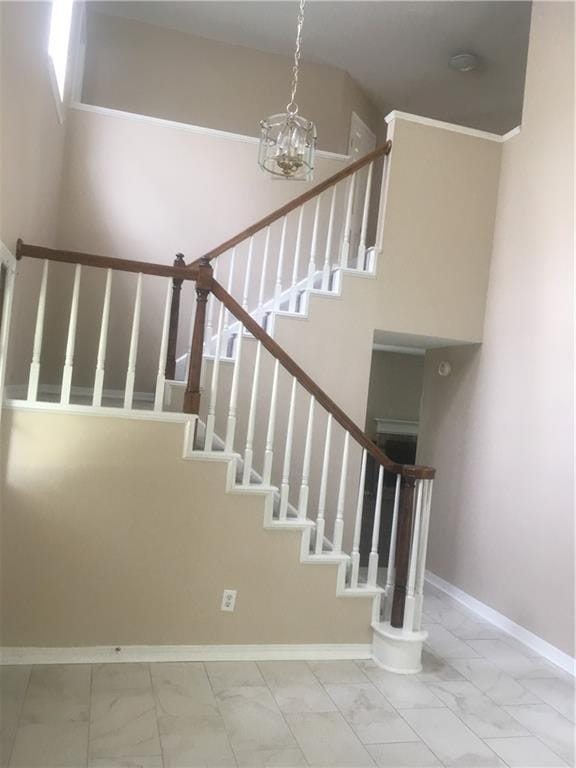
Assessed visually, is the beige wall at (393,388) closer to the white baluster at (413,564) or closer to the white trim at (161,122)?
the white trim at (161,122)

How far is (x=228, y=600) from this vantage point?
3.22 meters

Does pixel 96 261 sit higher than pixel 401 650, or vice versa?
pixel 96 261

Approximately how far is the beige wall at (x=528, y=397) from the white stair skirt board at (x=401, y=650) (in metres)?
0.95

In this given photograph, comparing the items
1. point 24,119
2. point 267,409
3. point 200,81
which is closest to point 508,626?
point 267,409

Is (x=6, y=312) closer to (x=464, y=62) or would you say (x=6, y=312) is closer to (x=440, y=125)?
(x=440, y=125)

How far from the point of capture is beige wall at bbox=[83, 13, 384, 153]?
216 inches

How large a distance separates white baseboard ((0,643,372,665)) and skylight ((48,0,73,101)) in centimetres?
350

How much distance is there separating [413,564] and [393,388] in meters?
5.48

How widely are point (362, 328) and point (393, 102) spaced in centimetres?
373

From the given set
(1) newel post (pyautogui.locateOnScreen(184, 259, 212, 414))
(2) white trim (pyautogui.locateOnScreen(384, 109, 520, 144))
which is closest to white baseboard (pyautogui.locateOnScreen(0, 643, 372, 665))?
(1) newel post (pyautogui.locateOnScreen(184, 259, 212, 414))

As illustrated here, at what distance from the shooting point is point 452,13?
5.11 metres

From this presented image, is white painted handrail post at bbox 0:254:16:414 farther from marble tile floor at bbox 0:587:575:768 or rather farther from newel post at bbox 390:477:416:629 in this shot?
newel post at bbox 390:477:416:629

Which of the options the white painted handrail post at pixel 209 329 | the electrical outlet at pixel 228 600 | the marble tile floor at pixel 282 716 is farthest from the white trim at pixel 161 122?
the marble tile floor at pixel 282 716

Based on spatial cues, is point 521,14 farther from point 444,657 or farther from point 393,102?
point 444,657
